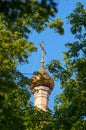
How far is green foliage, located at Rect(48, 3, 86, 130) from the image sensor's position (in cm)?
1098

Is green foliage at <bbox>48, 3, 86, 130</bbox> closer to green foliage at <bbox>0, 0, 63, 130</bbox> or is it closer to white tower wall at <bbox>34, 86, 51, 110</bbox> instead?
green foliage at <bbox>0, 0, 63, 130</bbox>

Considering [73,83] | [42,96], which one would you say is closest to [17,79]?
[73,83]

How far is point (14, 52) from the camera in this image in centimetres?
1311

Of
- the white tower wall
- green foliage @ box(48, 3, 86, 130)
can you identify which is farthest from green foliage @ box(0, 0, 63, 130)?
the white tower wall

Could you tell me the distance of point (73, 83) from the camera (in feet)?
40.5

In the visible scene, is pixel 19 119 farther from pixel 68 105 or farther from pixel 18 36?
pixel 18 36

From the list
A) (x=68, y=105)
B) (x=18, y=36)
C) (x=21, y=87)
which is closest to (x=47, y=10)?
(x=68, y=105)

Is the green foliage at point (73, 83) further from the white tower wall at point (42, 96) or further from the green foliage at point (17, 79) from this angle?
the white tower wall at point (42, 96)

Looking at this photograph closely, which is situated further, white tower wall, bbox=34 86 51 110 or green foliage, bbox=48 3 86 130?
white tower wall, bbox=34 86 51 110

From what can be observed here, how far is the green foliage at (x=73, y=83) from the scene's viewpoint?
11.0m

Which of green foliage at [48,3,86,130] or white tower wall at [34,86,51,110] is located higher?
white tower wall at [34,86,51,110]

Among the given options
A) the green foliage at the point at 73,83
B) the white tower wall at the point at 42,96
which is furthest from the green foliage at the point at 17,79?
the white tower wall at the point at 42,96

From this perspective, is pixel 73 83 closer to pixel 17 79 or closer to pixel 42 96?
pixel 17 79

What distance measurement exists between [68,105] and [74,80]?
1099 millimetres
